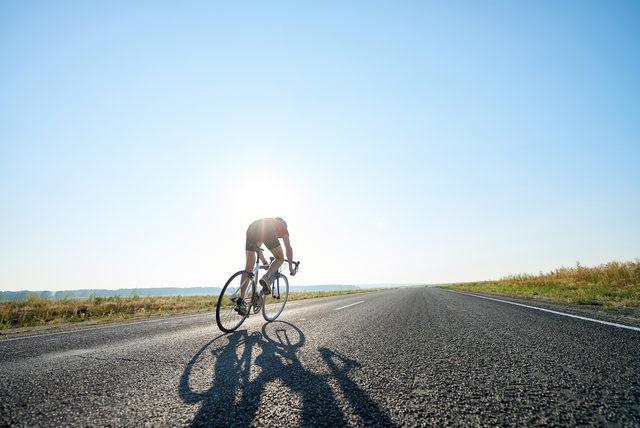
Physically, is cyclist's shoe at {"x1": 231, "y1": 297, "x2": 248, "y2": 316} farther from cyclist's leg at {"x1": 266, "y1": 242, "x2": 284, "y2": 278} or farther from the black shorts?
the black shorts

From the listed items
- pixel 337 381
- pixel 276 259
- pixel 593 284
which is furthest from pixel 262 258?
pixel 593 284

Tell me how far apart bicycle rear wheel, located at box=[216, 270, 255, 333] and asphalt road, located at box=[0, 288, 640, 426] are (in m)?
0.93

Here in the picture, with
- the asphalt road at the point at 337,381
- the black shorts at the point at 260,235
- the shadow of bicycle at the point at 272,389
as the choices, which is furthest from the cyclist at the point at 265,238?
the shadow of bicycle at the point at 272,389

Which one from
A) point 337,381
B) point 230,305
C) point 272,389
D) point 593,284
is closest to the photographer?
point 272,389

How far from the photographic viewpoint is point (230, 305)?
16.2ft

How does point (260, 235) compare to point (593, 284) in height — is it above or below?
above

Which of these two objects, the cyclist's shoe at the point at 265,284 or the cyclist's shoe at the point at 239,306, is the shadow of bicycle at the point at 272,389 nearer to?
the cyclist's shoe at the point at 239,306

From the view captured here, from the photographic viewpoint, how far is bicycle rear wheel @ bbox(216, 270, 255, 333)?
4.57 meters

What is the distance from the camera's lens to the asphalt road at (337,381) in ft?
4.83

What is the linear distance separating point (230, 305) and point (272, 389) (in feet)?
10.8

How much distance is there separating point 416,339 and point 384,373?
1.42 meters

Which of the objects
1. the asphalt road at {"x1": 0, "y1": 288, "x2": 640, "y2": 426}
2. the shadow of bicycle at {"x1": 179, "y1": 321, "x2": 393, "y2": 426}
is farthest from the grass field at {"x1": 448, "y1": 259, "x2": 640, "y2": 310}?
the shadow of bicycle at {"x1": 179, "y1": 321, "x2": 393, "y2": 426}

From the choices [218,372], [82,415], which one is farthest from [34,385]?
[218,372]

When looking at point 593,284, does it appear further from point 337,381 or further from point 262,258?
point 337,381
